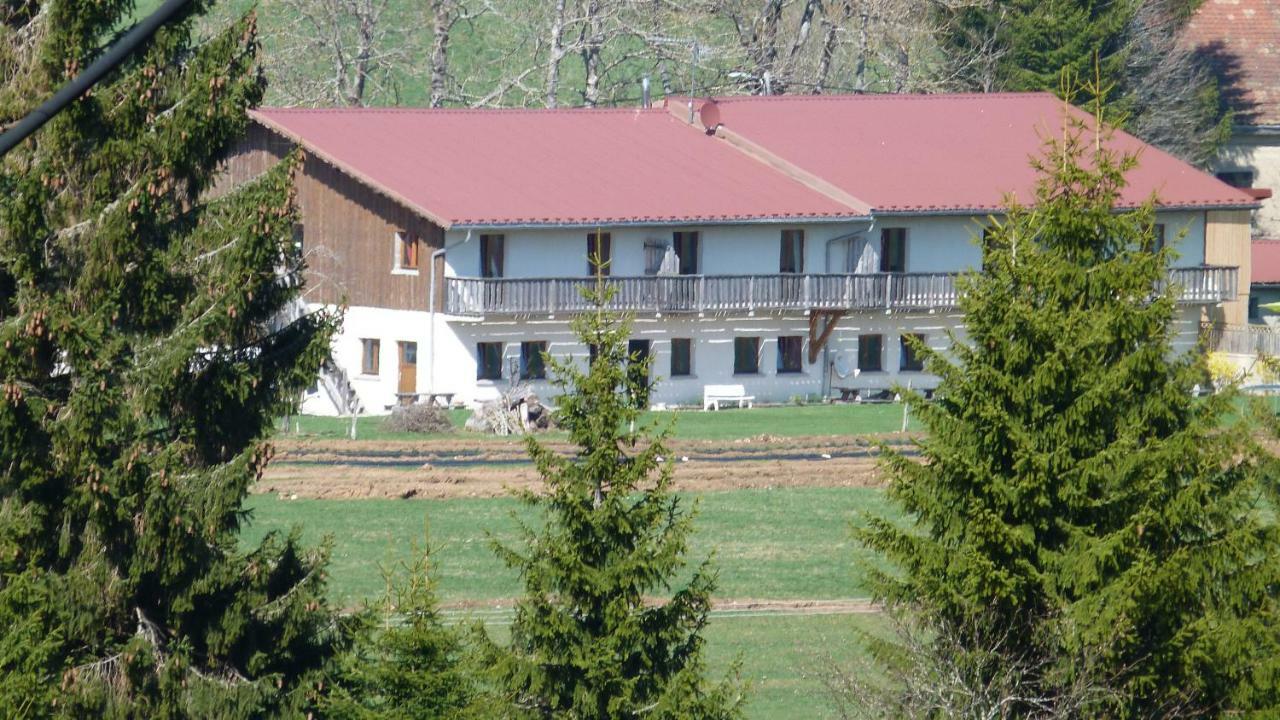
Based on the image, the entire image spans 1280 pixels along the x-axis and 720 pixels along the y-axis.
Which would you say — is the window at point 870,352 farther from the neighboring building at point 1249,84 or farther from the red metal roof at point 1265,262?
the neighboring building at point 1249,84

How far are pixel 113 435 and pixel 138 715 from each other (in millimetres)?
2516

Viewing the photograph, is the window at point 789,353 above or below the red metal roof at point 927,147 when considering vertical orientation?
below

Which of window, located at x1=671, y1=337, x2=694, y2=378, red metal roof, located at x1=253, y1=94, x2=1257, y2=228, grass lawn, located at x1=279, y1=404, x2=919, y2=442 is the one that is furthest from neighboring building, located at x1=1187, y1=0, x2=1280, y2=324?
window, located at x1=671, y1=337, x2=694, y2=378

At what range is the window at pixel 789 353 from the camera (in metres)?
56.2

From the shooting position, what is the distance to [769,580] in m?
32.0

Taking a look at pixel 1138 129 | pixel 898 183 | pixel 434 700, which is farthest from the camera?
pixel 1138 129

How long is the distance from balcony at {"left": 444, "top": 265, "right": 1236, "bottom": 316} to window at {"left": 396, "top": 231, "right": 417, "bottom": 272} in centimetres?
187

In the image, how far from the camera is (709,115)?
200 feet

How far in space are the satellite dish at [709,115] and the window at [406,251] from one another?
1195 cm

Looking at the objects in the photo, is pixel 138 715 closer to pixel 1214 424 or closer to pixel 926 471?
pixel 926 471

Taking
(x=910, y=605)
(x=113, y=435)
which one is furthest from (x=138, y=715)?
(x=910, y=605)

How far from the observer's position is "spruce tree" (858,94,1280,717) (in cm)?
1736

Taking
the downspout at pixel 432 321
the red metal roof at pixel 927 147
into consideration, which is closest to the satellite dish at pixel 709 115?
the red metal roof at pixel 927 147

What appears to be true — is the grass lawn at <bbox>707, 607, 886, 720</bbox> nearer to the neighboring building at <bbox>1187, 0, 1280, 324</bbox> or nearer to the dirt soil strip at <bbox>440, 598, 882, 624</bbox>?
the dirt soil strip at <bbox>440, 598, 882, 624</bbox>
